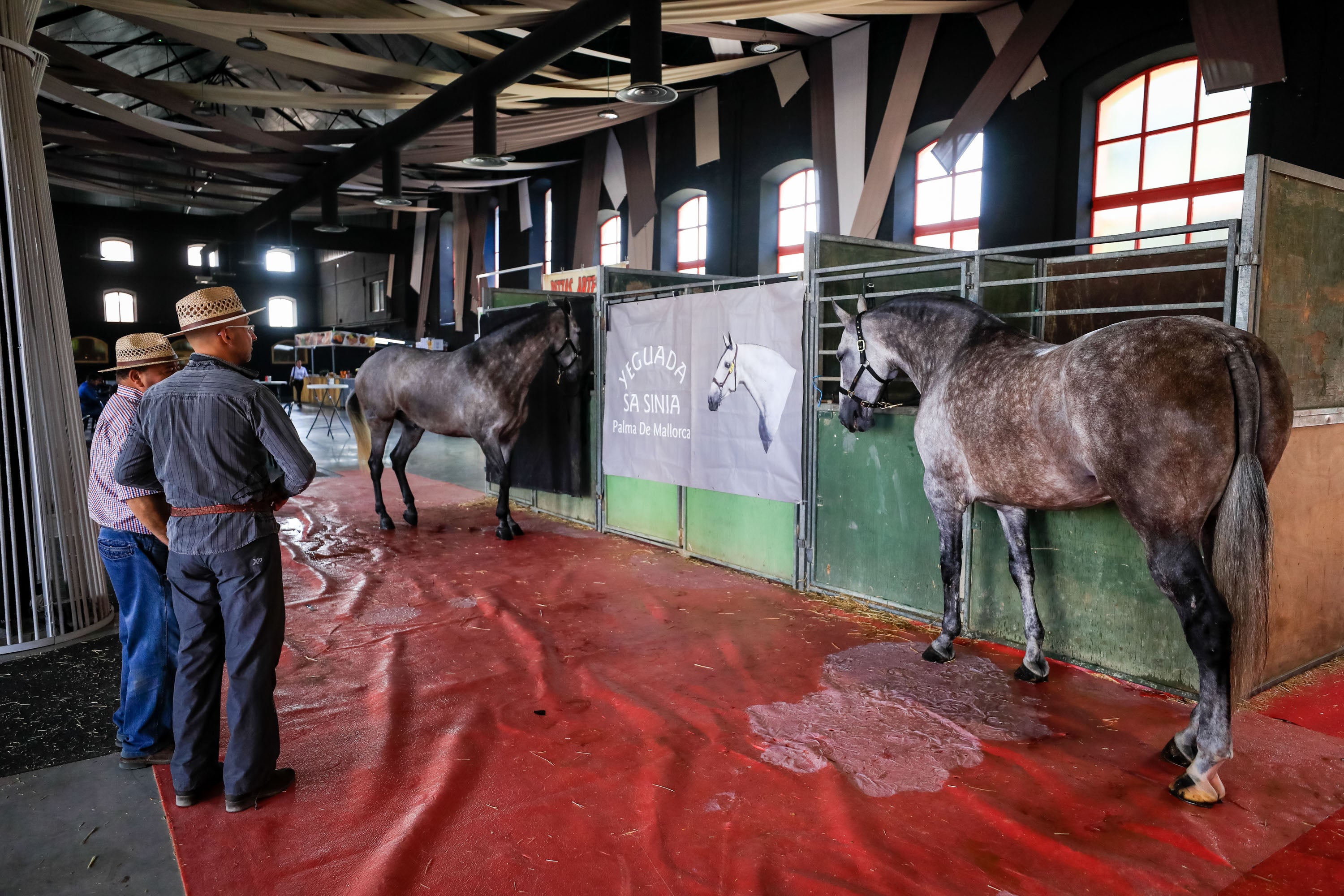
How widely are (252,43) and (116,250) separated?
20.5 meters

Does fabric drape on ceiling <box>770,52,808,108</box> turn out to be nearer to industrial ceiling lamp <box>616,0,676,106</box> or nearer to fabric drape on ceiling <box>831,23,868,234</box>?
fabric drape on ceiling <box>831,23,868,234</box>

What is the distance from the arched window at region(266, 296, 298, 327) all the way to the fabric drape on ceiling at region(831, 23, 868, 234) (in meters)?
24.6

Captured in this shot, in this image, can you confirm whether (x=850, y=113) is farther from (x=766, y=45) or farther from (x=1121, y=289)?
(x=1121, y=289)

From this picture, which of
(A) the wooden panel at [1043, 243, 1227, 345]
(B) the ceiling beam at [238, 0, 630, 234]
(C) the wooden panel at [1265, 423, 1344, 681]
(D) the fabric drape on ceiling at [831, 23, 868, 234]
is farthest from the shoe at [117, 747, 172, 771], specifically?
(D) the fabric drape on ceiling at [831, 23, 868, 234]

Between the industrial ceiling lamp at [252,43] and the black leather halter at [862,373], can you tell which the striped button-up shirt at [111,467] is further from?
the industrial ceiling lamp at [252,43]

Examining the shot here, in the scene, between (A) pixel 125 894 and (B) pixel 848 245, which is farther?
(B) pixel 848 245

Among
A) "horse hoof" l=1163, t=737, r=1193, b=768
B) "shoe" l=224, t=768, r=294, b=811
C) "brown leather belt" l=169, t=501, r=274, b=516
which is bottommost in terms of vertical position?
"horse hoof" l=1163, t=737, r=1193, b=768

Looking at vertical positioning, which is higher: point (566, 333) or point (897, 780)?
point (566, 333)

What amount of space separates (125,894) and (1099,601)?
360 cm

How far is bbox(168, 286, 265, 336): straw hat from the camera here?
227cm

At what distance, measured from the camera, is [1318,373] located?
10.7ft

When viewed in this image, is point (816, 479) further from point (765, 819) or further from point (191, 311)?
point (191, 311)

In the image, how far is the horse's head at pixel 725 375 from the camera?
489cm

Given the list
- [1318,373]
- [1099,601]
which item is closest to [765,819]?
[1099,601]
